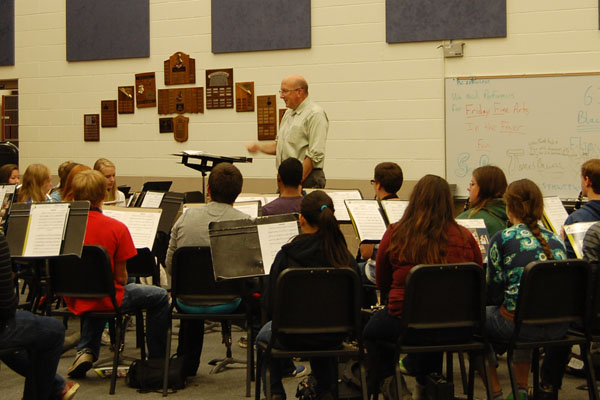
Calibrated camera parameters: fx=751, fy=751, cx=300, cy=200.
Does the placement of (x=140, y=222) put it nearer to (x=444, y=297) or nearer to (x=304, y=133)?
(x=444, y=297)

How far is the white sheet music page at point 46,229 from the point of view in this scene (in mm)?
3637

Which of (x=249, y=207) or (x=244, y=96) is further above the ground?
(x=244, y=96)

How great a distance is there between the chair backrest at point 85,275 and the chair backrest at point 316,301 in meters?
1.06

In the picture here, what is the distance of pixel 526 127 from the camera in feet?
22.9

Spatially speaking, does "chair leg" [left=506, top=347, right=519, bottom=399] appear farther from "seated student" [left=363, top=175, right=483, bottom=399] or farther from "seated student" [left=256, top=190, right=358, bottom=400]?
"seated student" [left=256, top=190, right=358, bottom=400]

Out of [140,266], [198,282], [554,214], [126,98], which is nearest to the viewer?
[198,282]

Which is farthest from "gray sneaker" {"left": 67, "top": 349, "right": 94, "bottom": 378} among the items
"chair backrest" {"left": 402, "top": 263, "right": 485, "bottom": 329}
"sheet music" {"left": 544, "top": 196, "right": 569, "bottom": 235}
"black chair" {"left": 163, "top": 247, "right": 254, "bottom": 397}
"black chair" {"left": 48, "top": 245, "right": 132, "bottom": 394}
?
"sheet music" {"left": 544, "top": 196, "right": 569, "bottom": 235}

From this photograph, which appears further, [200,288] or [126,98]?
[126,98]

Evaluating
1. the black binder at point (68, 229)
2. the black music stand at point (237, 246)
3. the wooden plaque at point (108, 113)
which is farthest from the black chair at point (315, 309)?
the wooden plaque at point (108, 113)

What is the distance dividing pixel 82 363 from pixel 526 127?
4.67 metres

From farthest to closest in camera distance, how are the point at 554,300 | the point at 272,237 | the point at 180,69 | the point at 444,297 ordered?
the point at 180,69, the point at 272,237, the point at 554,300, the point at 444,297

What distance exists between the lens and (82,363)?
4.03m

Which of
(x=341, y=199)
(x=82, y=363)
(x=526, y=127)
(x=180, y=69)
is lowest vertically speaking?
(x=82, y=363)

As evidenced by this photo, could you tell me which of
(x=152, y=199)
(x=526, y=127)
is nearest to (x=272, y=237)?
(x=152, y=199)
